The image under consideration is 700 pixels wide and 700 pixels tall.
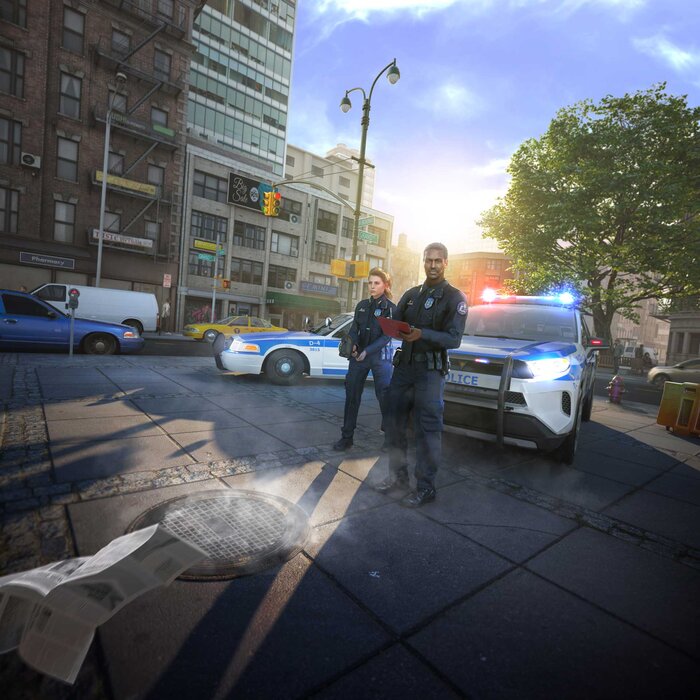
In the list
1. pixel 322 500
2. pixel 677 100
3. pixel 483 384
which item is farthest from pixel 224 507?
pixel 677 100

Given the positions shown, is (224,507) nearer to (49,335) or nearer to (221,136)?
(49,335)

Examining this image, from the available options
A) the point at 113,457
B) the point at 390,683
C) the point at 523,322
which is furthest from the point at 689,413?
the point at 113,457

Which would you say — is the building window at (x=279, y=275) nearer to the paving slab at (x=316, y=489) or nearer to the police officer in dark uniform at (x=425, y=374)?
the paving slab at (x=316, y=489)

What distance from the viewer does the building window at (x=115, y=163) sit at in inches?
964

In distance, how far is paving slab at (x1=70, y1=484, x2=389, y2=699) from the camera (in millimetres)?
1533

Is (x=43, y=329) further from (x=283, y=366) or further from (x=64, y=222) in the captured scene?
(x=64, y=222)

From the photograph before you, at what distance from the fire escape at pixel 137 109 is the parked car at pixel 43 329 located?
1606cm

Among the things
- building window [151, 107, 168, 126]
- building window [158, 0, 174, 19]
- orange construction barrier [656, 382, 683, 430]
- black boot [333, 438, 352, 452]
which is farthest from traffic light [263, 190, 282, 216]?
building window [158, 0, 174, 19]

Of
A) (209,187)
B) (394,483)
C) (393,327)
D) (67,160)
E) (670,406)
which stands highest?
(209,187)

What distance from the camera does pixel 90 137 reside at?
23.6 m

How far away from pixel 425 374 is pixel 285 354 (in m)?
5.17

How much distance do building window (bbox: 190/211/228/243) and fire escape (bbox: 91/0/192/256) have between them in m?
3.07

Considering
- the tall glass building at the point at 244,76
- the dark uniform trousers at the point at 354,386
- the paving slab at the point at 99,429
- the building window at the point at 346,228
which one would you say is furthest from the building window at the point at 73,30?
the dark uniform trousers at the point at 354,386

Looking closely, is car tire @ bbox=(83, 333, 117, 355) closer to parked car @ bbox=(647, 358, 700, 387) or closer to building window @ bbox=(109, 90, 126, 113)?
parked car @ bbox=(647, 358, 700, 387)
